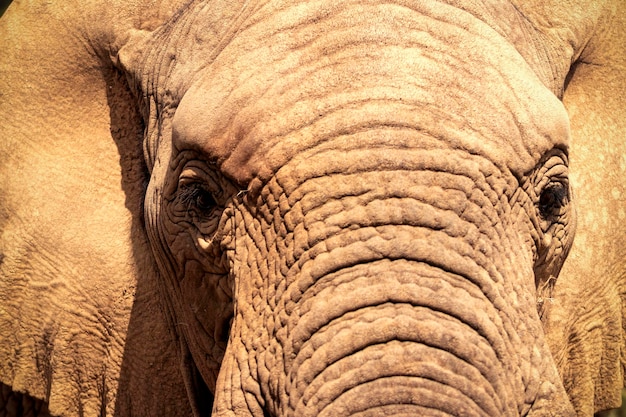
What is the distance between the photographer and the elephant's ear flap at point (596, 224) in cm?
310

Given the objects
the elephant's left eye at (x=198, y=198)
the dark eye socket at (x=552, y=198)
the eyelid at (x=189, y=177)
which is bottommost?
the dark eye socket at (x=552, y=198)

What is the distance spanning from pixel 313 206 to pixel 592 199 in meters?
1.07

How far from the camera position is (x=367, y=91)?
2.44 meters

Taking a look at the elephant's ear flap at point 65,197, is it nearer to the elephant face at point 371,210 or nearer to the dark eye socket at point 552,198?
the elephant face at point 371,210

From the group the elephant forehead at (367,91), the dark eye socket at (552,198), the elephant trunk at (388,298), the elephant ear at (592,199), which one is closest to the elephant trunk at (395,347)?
the elephant trunk at (388,298)

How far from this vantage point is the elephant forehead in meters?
2.43

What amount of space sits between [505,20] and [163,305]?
120 centimetres

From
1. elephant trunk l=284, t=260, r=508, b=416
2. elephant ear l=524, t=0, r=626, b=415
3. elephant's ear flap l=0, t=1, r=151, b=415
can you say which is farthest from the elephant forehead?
elephant's ear flap l=0, t=1, r=151, b=415

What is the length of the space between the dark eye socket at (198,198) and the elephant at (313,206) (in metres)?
0.02

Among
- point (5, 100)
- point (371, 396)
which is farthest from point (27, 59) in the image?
point (371, 396)

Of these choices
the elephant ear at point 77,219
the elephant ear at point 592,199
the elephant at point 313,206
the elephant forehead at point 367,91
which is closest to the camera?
the elephant at point 313,206

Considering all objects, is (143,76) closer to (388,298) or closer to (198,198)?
(198,198)

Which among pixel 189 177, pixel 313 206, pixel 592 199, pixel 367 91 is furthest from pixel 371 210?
pixel 592 199

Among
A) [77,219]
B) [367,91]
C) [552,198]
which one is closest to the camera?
[367,91]
